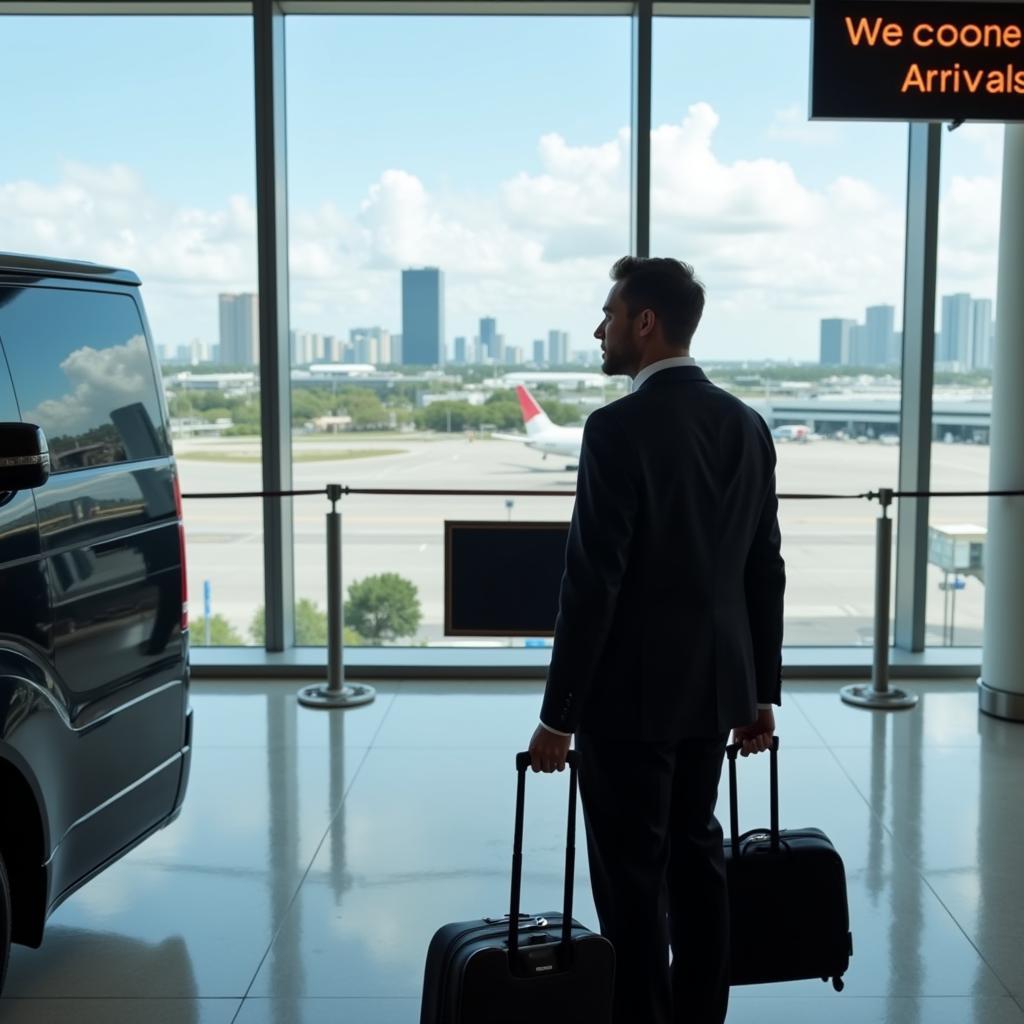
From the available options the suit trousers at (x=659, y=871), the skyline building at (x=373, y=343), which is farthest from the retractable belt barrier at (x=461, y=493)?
the suit trousers at (x=659, y=871)

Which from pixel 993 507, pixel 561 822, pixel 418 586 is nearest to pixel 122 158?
pixel 418 586

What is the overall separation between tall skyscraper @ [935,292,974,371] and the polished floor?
77.3 inches

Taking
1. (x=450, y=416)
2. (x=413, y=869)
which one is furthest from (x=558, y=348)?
(x=413, y=869)

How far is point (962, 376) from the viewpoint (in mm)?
6656

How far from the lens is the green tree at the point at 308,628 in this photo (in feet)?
22.6

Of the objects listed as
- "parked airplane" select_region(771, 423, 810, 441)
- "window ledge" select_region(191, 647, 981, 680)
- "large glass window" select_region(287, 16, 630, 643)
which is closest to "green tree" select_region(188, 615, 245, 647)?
"window ledge" select_region(191, 647, 981, 680)

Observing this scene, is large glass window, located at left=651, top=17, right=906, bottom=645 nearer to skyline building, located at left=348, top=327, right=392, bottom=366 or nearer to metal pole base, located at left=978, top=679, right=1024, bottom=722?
metal pole base, located at left=978, top=679, right=1024, bottom=722

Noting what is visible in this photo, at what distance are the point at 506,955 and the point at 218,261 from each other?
16.7 feet

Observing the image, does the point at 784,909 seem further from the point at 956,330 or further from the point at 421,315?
the point at 956,330

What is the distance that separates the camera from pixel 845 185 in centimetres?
655

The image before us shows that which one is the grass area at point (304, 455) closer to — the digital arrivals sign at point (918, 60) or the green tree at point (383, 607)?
the green tree at point (383, 607)

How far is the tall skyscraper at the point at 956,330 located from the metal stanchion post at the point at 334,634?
3.40 metres

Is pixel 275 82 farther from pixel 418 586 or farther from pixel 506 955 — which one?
pixel 506 955

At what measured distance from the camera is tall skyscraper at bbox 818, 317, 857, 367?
6590mm
